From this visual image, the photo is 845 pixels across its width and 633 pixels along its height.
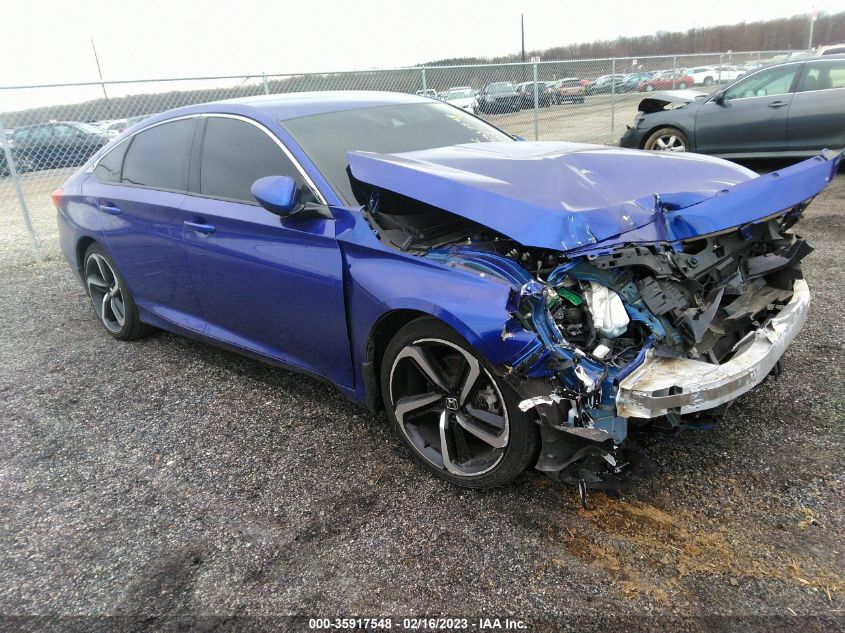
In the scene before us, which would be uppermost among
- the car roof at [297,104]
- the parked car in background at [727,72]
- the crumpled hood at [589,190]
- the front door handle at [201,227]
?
the car roof at [297,104]

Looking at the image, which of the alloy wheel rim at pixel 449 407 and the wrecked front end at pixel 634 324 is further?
the alloy wheel rim at pixel 449 407

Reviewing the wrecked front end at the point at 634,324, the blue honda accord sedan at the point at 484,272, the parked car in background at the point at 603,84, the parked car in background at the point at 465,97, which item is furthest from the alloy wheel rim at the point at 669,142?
the parked car in background at the point at 603,84

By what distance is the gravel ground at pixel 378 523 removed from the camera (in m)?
2.14

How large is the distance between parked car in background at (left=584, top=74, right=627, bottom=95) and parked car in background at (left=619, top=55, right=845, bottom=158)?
732 centimetres

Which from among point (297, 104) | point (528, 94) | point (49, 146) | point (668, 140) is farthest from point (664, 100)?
point (49, 146)

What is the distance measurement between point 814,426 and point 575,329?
1.50 meters

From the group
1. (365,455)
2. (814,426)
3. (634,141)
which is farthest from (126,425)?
(634,141)

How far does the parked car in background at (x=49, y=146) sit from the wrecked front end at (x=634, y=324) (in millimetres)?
7839

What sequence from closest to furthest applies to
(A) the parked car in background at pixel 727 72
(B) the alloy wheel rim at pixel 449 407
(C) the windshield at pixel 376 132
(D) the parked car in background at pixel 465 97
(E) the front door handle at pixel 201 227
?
(B) the alloy wheel rim at pixel 449 407, (C) the windshield at pixel 376 132, (E) the front door handle at pixel 201 227, (D) the parked car in background at pixel 465 97, (A) the parked car in background at pixel 727 72

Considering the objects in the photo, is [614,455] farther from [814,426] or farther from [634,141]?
[634,141]

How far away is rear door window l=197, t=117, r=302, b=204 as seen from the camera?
3.25 m

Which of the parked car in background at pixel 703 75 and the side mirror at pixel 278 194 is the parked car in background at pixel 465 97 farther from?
the parked car in background at pixel 703 75

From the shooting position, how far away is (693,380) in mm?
2207

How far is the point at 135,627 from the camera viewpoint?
2.16 m
